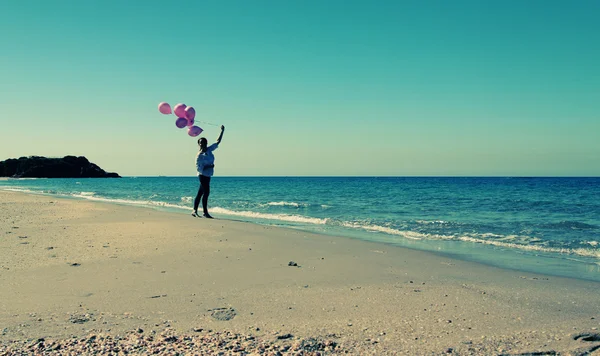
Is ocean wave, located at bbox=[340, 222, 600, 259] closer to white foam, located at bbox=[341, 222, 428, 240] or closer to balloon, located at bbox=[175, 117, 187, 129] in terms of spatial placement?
white foam, located at bbox=[341, 222, 428, 240]

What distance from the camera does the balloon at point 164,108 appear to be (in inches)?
500

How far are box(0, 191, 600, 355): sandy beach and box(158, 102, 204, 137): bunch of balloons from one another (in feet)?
17.8

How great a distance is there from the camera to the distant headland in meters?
131

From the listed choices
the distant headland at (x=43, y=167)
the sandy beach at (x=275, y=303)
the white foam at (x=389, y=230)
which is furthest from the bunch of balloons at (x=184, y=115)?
the distant headland at (x=43, y=167)

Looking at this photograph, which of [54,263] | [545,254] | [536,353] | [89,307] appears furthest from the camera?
[545,254]

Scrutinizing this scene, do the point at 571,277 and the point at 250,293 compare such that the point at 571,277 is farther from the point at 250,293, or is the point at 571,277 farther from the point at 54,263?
the point at 54,263

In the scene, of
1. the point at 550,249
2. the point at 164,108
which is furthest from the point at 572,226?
the point at 164,108

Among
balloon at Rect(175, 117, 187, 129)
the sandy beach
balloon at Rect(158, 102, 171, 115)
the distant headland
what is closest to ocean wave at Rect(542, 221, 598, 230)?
the sandy beach

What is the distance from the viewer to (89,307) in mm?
4145

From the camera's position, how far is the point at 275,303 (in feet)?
14.5

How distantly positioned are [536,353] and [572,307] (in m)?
1.76

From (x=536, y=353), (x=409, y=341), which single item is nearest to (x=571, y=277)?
(x=536, y=353)

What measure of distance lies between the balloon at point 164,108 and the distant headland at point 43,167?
138 m

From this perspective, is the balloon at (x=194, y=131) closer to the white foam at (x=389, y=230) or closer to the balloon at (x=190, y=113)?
the balloon at (x=190, y=113)
